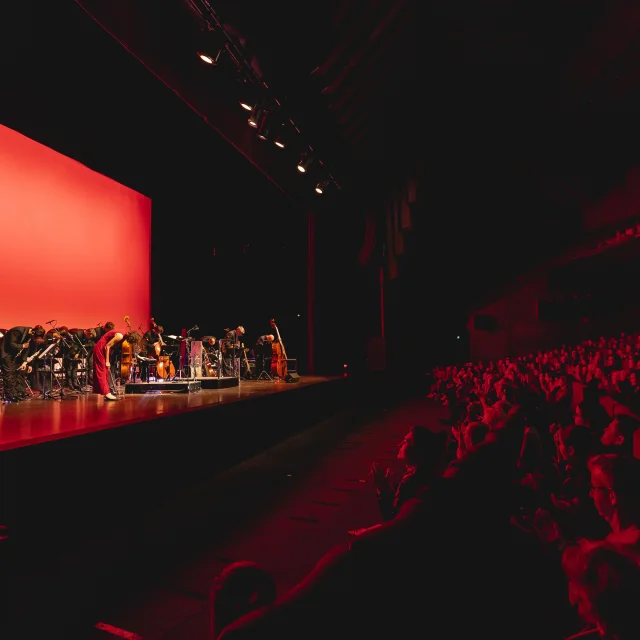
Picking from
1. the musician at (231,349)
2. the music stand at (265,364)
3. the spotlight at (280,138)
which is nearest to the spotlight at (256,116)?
the spotlight at (280,138)

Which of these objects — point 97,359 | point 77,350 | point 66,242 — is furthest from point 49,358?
point 66,242

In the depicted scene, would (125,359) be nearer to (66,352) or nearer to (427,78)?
(66,352)

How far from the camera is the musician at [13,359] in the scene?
647 centimetres

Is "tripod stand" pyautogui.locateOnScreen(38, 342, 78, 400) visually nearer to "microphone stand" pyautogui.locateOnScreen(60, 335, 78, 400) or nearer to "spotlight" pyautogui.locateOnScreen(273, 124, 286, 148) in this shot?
"microphone stand" pyautogui.locateOnScreen(60, 335, 78, 400)

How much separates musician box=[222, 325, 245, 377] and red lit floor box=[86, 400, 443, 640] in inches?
148

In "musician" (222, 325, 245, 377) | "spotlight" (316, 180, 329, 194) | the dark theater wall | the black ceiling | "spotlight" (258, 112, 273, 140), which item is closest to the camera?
the black ceiling

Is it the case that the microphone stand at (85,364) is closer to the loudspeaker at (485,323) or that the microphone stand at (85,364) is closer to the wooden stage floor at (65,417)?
the wooden stage floor at (65,417)

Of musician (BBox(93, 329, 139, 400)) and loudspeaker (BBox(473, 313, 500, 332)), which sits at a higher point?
loudspeaker (BBox(473, 313, 500, 332))

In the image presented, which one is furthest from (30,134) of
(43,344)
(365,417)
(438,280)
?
(438,280)

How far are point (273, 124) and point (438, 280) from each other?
9896 millimetres

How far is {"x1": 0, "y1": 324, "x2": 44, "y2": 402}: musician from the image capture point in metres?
6.47

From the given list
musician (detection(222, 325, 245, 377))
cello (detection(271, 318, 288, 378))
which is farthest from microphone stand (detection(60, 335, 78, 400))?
cello (detection(271, 318, 288, 378))

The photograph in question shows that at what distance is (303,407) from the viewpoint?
298 inches

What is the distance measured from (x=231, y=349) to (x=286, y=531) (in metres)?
7.08
